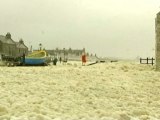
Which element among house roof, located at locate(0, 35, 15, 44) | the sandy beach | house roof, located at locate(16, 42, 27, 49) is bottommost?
the sandy beach

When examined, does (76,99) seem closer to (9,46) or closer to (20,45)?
(9,46)

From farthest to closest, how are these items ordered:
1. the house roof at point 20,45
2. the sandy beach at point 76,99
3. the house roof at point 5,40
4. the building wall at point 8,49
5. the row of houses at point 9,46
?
the house roof at point 20,45
the building wall at point 8,49
the house roof at point 5,40
the row of houses at point 9,46
the sandy beach at point 76,99

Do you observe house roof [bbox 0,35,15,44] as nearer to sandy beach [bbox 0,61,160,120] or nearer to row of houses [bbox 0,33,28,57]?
row of houses [bbox 0,33,28,57]

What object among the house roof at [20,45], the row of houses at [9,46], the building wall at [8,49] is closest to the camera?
the row of houses at [9,46]

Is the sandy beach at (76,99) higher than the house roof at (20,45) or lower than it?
lower

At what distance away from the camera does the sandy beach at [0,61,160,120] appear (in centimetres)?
1312

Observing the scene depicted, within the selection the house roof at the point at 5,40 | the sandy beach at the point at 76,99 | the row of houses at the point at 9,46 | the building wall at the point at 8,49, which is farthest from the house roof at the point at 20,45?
the sandy beach at the point at 76,99

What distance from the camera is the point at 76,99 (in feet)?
51.5

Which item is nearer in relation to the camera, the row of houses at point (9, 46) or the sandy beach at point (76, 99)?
the sandy beach at point (76, 99)

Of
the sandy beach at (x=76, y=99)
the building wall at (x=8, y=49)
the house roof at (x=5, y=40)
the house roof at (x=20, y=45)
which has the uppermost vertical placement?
the house roof at (x=5, y=40)

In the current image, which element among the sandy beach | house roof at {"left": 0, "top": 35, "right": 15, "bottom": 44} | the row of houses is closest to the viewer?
the sandy beach

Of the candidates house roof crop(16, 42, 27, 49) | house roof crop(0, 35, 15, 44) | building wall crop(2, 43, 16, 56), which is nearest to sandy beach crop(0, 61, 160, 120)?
house roof crop(0, 35, 15, 44)

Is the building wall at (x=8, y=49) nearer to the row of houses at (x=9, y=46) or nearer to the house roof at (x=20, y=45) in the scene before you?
the row of houses at (x=9, y=46)

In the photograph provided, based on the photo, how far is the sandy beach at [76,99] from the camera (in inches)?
516
